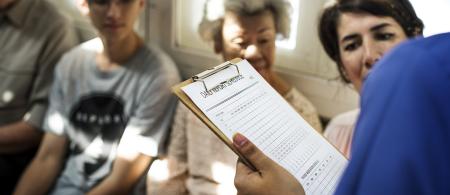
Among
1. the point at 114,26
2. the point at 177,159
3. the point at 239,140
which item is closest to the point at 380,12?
the point at 239,140

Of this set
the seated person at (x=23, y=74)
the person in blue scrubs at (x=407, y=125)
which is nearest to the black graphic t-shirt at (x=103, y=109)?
the seated person at (x=23, y=74)

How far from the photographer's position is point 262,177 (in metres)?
0.71

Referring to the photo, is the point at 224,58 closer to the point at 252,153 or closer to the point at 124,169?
the point at 124,169

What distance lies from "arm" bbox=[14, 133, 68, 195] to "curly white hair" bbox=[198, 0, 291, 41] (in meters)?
0.68

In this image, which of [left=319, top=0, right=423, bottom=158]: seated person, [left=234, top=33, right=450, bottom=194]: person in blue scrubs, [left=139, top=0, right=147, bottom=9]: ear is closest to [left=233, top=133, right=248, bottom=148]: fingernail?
[left=234, top=33, right=450, bottom=194]: person in blue scrubs

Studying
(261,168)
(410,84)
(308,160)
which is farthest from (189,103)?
(410,84)

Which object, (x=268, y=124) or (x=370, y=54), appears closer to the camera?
(x=268, y=124)

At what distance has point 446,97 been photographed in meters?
0.41

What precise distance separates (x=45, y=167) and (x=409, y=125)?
1.52 m

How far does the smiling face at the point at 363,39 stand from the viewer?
112 cm

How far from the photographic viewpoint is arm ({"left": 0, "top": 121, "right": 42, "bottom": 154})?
5.78 ft

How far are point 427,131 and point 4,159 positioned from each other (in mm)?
1709

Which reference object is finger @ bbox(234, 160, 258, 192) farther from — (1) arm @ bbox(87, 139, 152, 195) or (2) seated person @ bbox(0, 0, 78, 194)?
(2) seated person @ bbox(0, 0, 78, 194)

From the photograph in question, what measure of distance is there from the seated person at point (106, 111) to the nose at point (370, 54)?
0.65m
